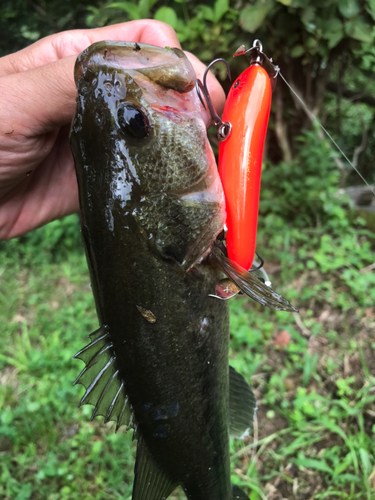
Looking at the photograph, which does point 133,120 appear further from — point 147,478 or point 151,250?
point 147,478

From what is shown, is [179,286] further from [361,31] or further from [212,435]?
[361,31]

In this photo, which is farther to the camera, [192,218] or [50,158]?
[50,158]

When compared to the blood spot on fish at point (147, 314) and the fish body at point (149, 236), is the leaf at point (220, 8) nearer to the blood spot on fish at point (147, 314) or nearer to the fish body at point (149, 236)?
the fish body at point (149, 236)

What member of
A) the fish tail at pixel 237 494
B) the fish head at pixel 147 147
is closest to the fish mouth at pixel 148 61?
the fish head at pixel 147 147

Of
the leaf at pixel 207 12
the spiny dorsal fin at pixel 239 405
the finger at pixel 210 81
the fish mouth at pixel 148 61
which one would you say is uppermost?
the leaf at pixel 207 12

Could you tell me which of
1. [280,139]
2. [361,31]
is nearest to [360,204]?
[280,139]

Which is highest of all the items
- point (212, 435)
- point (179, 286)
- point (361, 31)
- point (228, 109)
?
point (361, 31)

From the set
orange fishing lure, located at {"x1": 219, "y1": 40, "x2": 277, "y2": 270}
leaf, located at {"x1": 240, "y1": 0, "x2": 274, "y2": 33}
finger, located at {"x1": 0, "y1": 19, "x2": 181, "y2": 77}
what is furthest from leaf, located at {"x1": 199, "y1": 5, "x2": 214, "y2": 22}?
orange fishing lure, located at {"x1": 219, "y1": 40, "x2": 277, "y2": 270}
